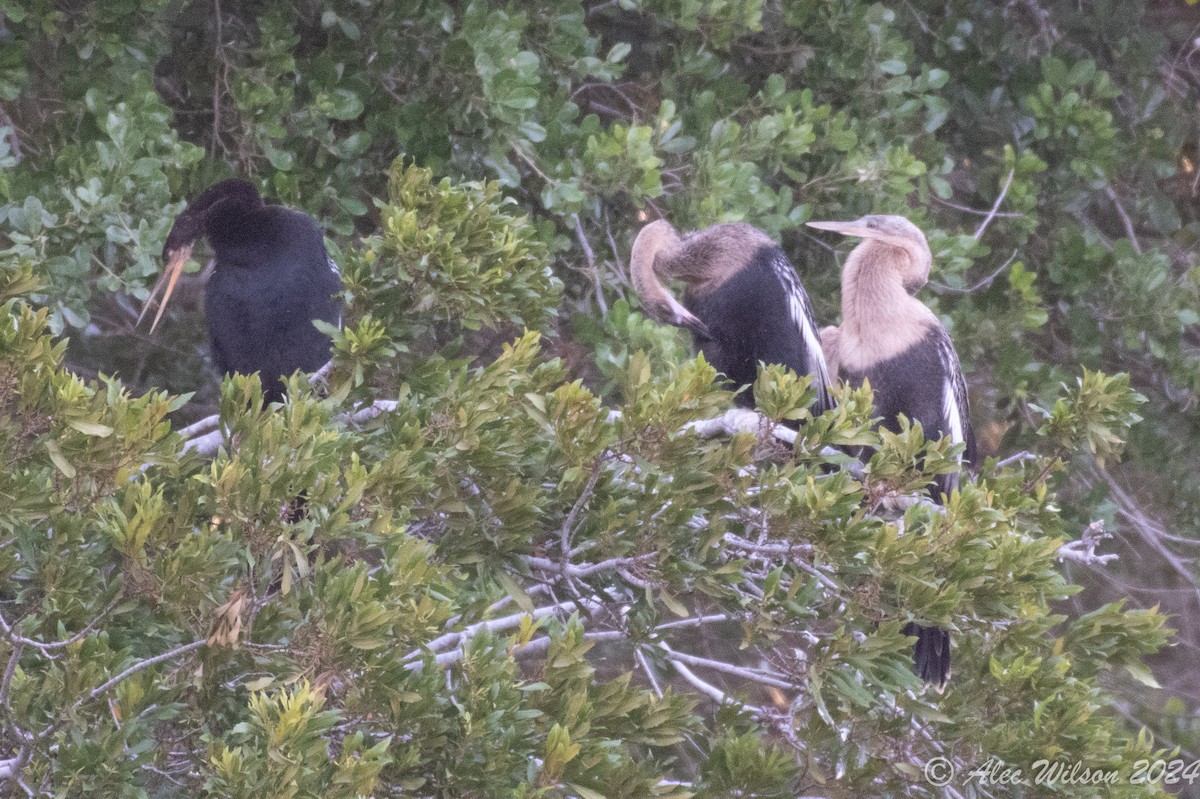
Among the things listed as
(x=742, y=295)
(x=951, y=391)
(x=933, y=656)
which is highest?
(x=742, y=295)

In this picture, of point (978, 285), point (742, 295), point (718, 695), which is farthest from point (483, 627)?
point (978, 285)

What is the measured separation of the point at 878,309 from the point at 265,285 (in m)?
1.28

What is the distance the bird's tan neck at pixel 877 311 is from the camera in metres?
2.89

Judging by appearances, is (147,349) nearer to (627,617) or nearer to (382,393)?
(382,393)

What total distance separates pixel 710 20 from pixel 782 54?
0.42 metres

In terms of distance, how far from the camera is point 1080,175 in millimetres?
3662

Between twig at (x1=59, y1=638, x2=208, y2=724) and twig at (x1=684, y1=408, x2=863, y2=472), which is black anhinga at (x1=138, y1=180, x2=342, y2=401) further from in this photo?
twig at (x1=59, y1=638, x2=208, y2=724)

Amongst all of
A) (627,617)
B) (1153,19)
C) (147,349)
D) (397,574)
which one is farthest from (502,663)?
(1153,19)

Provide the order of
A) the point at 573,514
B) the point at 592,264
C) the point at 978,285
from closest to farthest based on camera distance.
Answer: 1. the point at 573,514
2. the point at 592,264
3. the point at 978,285

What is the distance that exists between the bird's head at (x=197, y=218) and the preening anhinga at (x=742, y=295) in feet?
2.67

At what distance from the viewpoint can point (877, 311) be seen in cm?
291

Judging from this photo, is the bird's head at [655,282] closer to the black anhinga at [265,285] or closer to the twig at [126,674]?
the black anhinga at [265,285]

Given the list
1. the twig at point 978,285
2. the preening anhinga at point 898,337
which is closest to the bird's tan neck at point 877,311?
the preening anhinga at point 898,337

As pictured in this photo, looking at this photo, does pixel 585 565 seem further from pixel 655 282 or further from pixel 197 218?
pixel 197 218
